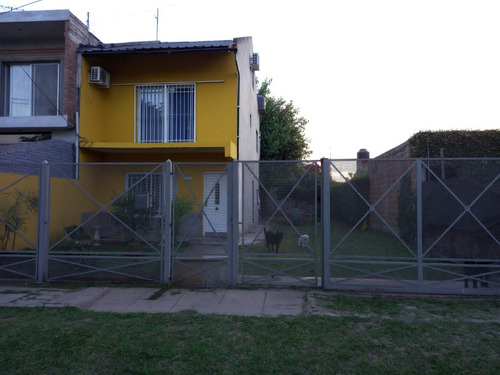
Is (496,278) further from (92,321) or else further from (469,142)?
(92,321)

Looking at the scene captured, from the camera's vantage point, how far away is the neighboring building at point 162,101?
12.6 m

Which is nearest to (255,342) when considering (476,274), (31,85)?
(476,274)

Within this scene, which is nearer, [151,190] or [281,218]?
[281,218]

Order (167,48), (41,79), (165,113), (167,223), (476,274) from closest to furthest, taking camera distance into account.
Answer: (476,274)
(167,223)
(167,48)
(41,79)
(165,113)

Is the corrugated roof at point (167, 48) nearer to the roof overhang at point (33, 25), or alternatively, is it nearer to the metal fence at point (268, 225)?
the roof overhang at point (33, 25)

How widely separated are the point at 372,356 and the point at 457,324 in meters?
1.66

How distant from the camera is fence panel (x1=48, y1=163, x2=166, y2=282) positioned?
7.62 meters

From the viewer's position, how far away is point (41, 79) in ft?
43.8

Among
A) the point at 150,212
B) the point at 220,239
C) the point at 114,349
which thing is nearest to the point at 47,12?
the point at 150,212

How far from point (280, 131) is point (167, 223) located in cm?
2068

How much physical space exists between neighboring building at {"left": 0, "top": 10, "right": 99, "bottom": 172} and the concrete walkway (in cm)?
555

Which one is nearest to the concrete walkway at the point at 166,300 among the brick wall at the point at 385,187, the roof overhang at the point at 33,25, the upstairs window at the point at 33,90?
the brick wall at the point at 385,187

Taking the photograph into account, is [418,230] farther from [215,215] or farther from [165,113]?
[165,113]

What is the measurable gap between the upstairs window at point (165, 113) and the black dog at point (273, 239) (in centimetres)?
688
